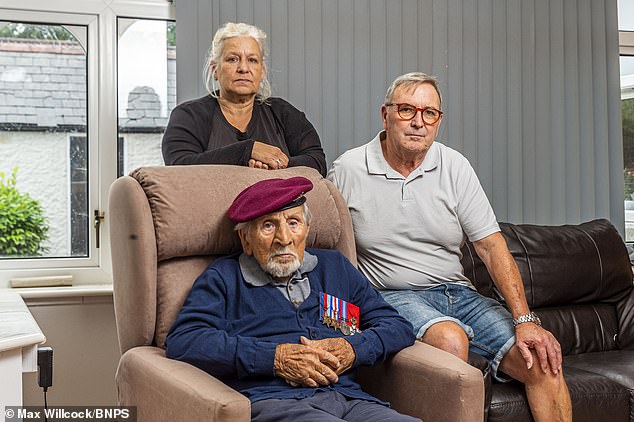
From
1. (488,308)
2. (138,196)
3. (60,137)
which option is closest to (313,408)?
(138,196)

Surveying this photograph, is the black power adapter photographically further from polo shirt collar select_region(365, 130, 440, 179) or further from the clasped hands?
polo shirt collar select_region(365, 130, 440, 179)

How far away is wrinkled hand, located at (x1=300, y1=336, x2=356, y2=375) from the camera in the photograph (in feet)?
6.59

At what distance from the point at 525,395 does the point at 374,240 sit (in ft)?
2.21

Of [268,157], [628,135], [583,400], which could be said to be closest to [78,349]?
[268,157]

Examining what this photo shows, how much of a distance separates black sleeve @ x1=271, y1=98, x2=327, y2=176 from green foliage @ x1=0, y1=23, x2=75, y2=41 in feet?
3.48

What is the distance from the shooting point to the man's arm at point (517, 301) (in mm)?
2336

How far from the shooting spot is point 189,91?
3371mm

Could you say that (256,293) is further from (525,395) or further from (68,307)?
(68,307)

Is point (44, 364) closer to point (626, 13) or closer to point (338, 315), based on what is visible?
point (338, 315)

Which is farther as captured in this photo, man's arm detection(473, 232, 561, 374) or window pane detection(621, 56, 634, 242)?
window pane detection(621, 56, 634, 242)

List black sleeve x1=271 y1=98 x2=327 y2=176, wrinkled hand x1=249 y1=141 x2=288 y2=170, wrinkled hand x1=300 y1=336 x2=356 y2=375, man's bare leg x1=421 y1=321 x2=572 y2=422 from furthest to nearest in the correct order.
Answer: black sleeve x1=271 y1=98 x2=327 y2=176 → wrinkled hand x1=249 y1=141 x2=288 y2=170 → man's bare leg x1=421 y1=321 x2=572 y2=422 → wrinkled hand x1=300 y1=336 x2=356 y2=375

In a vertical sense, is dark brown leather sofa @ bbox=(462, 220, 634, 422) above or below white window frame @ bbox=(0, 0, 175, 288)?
below

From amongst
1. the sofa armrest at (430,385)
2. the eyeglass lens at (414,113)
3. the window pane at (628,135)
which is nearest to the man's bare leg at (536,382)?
the sofa armrest at (430,385)

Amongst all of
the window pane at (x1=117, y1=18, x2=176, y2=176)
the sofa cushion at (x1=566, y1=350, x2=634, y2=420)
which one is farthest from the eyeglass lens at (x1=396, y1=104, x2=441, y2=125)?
the window pane at (x1=117, y1=18, x2=176, y2=176)
